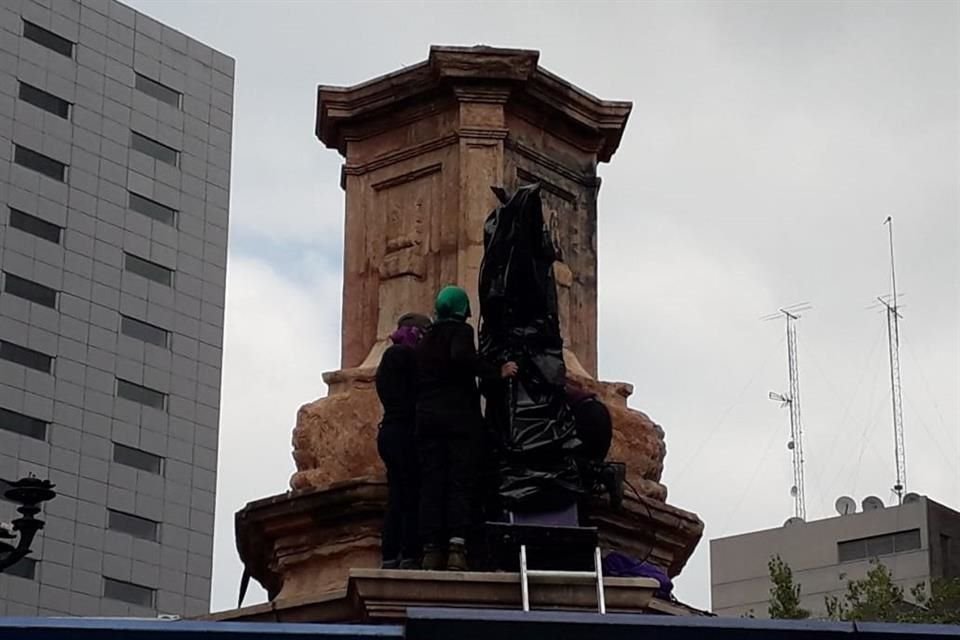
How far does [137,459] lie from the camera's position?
7494 cm

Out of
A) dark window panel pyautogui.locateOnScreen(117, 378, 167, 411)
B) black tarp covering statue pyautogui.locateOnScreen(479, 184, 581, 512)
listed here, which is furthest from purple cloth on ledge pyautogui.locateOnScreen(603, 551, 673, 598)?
dark window panel pyautogui.locateOnScreen(117, 378, 167, 411)

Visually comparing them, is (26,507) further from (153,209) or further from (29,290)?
(153,209)

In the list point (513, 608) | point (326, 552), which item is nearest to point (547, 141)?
point (326, 552)

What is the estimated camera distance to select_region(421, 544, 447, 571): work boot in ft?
48.1

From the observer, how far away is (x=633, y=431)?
17.4 metres

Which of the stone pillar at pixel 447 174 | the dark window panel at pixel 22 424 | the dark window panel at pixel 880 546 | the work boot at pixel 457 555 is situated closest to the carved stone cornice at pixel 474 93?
the stone pillar at pixel 447 174

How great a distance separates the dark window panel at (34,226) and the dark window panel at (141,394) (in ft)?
16.6

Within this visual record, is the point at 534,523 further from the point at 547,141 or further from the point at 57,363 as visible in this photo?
the point at 57,363

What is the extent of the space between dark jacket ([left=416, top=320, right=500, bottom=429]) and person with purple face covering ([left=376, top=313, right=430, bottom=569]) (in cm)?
16

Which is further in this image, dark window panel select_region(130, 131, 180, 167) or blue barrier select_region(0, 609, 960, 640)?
dark window panel select_region(130, 131, 180, 167)

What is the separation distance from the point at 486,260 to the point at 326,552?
2468mm

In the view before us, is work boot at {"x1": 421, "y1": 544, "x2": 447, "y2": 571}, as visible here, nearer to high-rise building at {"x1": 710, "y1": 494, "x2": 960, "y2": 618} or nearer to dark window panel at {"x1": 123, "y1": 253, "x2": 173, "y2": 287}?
high-rise building at {"x1": 710, "y1": 494, "x2": 960, "y2": 618}

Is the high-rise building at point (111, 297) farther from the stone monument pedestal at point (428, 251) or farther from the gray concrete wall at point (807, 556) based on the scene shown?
the stone monument pedestal at point (428, 251)

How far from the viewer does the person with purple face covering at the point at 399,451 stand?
49.6ft
